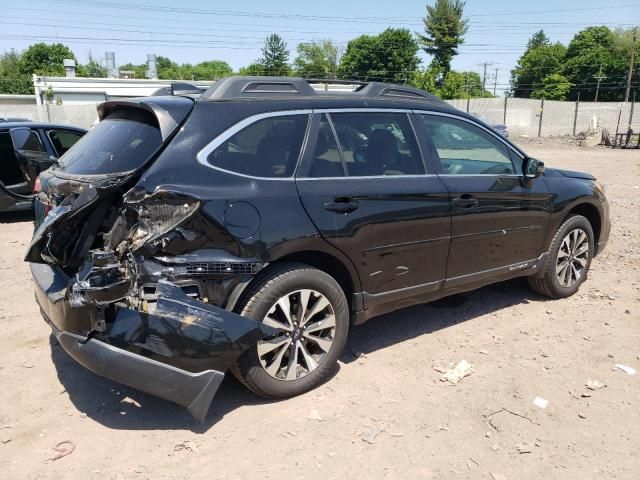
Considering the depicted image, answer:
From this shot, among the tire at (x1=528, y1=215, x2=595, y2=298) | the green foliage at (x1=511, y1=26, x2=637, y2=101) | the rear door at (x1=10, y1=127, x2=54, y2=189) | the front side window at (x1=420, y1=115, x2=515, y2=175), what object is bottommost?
the tire at (x1=528, y1=215, x2=595, y2=298)

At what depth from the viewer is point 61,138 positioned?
28.6 feet

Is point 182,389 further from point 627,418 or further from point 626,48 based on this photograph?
point 626,48

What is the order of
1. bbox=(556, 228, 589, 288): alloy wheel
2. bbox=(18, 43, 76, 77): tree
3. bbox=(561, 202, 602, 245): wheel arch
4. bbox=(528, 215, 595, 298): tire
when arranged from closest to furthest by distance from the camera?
bbox=(528, 215, 595, 298): tire, bbox=(556, 228, 589, 288): alloy wheel, bbox=(561, 202, 602, 245): wheel arch, bbox=(18, 43, 76, 77): tree

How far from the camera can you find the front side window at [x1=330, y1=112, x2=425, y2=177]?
3695 mm

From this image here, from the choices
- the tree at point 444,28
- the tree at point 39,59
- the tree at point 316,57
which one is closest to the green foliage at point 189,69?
the tree at point 316,57

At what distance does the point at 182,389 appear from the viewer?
2922 millimetres

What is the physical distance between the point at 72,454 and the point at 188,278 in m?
1.12

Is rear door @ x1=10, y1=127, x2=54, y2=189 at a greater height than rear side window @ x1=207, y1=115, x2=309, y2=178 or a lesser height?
lesser

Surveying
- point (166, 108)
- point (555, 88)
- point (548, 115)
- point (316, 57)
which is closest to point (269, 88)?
point (166, 108)

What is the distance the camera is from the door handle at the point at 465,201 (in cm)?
410

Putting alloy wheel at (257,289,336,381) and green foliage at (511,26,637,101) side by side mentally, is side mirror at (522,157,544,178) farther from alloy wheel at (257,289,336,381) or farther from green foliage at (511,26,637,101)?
green foliage at (511,26,637,101)

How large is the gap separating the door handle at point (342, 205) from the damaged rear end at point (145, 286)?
2.07 ft

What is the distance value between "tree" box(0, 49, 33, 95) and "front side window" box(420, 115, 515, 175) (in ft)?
260

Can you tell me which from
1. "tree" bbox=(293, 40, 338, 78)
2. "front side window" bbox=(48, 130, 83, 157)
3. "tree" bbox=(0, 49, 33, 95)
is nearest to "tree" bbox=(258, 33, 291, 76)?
"tree" bbox=(293, 40, 338, 78)
